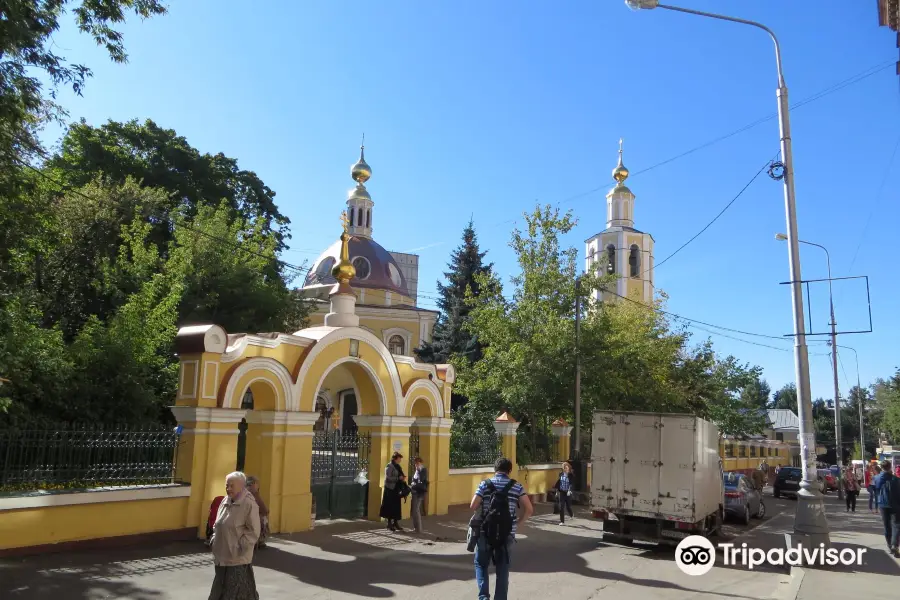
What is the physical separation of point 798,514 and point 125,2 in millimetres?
13288

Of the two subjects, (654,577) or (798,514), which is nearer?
(654,577)

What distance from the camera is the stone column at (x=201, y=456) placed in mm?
11242

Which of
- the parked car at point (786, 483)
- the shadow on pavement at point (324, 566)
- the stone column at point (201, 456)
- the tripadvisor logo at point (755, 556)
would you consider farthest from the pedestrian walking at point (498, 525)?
the parked car at point (786, 483)

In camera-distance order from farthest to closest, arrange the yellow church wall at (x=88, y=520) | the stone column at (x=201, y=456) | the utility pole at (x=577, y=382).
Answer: the utility pole at (x=577, y=382), the stone column at (x=201, y=456), the yellow church wall at (x=88, y=520)

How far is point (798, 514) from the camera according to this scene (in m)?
11.3

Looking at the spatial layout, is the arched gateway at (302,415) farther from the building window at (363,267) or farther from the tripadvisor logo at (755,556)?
the building window at (363,267)

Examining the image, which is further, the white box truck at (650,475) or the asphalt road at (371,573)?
the white box truck at (650,475)

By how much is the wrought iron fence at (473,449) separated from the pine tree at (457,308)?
13.9 m

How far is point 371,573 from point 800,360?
313 inches

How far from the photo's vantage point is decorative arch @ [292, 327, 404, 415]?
43.3ft

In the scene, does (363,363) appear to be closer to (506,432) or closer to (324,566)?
(324,566)

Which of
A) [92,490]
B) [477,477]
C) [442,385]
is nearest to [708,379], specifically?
[477,477]

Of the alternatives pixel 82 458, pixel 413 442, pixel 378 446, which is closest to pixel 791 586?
pixel 378 446

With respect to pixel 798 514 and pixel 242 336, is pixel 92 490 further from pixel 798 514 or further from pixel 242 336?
pixel 798 514
